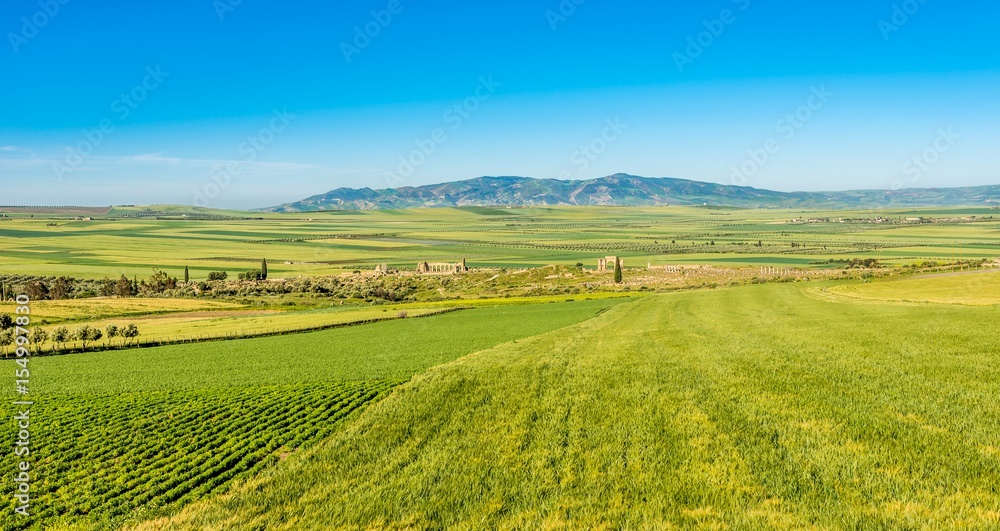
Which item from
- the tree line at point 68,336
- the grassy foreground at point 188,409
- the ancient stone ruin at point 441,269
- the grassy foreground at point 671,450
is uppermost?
the grassy foreground at point 671,450

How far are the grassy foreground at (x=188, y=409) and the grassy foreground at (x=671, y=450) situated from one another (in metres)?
1.72

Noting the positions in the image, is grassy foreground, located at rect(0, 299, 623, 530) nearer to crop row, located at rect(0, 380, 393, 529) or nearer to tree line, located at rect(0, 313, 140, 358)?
crop row, located at rect(0, 380, 393, 529)

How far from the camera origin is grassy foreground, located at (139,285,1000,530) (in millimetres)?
9734

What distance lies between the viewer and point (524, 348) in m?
30.1

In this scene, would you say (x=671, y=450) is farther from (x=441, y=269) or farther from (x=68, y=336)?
(x=441, y=269)

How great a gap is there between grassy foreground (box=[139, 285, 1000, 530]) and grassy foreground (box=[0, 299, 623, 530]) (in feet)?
5.64

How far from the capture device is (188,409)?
21.0 m

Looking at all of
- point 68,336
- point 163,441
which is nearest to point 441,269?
point 68,336

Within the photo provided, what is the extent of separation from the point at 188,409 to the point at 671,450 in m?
16.6

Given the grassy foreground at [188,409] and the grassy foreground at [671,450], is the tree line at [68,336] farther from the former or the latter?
the grassy foreground at [671,450]

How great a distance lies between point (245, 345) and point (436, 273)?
78183mm

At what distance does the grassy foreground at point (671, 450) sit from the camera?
31.9 feet

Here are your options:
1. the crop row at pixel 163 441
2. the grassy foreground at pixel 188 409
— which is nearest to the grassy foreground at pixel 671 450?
the crop row at pixel 163 441

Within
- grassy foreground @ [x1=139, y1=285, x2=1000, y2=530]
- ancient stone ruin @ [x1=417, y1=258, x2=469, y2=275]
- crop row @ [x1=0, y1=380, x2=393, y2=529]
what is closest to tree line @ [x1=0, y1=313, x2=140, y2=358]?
crop row @ [x1=0, y1=380, x2=393, y2=529]
